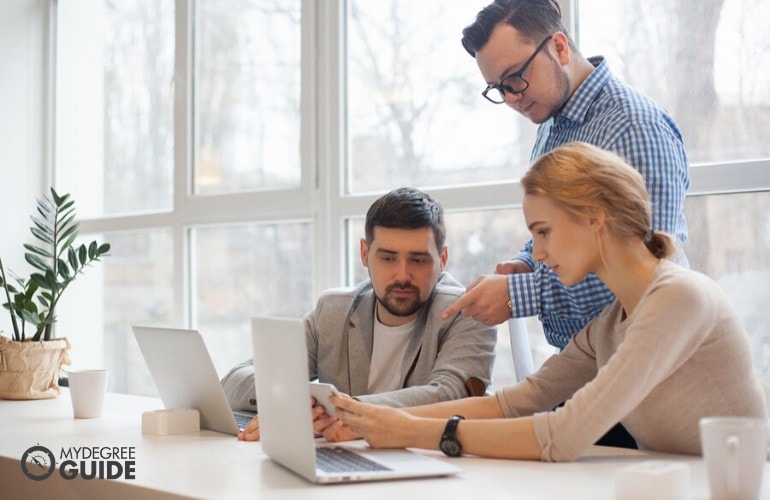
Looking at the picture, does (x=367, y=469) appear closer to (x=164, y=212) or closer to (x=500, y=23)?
(x=500, y=23)

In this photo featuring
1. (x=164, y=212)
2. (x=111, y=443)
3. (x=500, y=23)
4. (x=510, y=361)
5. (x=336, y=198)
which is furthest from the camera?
(x=164, y=212)

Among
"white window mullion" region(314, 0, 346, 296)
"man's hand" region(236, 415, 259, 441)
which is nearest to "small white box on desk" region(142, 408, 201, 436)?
"man's hand" region(236, 415, 259, 441)

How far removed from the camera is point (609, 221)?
1.54 m

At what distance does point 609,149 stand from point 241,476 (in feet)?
3.22

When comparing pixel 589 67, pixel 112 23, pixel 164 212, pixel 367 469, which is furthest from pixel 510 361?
pixel 112 23

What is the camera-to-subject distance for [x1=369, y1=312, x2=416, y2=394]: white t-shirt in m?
2.24

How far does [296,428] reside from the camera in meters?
1.40

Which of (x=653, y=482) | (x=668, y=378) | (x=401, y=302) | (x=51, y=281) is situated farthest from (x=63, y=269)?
(x=653, y=482)

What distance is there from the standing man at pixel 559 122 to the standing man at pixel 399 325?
17 centimetres

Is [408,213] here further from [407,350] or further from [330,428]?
[330,428]

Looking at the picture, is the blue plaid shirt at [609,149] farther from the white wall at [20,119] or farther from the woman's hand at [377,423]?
the white wall at [20,119]

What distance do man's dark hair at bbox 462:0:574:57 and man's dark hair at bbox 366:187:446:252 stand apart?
0.40m

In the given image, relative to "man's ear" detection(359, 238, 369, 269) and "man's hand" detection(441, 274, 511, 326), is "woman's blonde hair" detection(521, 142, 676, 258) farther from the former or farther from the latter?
"man's ear" detection(359, 238, 369, 269)

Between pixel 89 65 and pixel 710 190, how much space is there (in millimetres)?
2894
